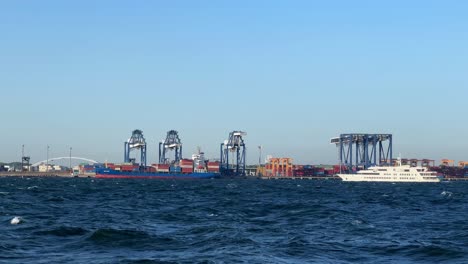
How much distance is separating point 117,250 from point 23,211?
26567 mm

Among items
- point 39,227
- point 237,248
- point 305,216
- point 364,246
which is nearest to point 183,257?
point 237,248

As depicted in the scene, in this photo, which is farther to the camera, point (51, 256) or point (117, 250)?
point (117, 250)

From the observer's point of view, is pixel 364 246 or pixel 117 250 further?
pixel 364 246

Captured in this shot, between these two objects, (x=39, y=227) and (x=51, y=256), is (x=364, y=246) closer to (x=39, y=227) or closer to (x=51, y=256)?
(x=51, y=256)

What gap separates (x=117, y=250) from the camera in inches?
1303

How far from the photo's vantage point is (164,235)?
129 ft

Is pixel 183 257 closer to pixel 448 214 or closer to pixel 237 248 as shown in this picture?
pixel 237 248

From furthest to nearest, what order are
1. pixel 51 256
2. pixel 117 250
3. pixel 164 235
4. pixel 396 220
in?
pixel 396 220
pixel 164 235
pixel 117 250
pixel 51 256

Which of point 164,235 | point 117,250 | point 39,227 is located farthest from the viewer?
point 39,227

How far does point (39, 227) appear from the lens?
43.0 metres

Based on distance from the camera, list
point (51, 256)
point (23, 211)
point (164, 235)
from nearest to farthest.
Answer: point (51, 256) < point (164, 235) < point (23, 211)

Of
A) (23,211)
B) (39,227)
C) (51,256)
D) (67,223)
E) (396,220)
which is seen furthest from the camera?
(23,211)

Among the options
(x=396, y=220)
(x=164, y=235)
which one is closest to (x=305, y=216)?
(x=396, y=220)

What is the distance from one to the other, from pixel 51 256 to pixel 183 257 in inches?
221
